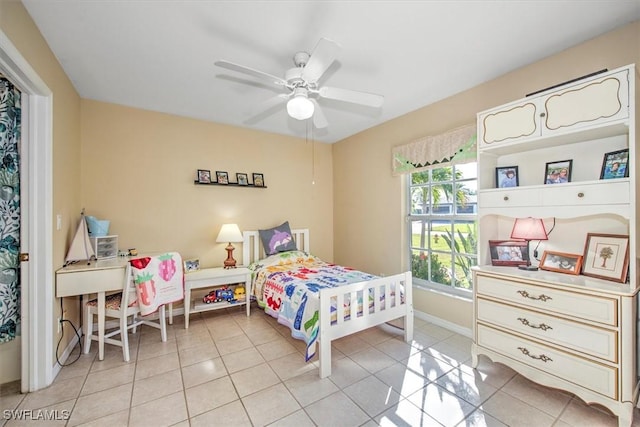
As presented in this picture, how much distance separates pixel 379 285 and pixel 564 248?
1521 millimetres

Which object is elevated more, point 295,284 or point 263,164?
point 263,164

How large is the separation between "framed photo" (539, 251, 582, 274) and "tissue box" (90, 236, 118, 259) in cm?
402

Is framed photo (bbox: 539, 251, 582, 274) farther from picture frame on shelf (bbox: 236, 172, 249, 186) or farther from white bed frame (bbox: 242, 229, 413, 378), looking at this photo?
picture frame on shelf (bbox: 236, 172, 249, 186)

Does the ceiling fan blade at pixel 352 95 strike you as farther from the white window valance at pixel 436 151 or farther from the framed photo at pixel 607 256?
the framed photo at pixel 607 256

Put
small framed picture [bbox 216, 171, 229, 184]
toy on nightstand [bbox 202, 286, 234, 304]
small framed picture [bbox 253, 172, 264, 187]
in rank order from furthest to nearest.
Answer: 1. small framed picture [bbox 253, 172, 264, 187]
2. small framed picture [bbox 216, 171, 229, 184]
3. toy on nightstand [bbox 202, 286, 234, 304]

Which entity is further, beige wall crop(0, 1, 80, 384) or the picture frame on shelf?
the picture frame on shelf

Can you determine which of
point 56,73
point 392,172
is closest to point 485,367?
point 392,172

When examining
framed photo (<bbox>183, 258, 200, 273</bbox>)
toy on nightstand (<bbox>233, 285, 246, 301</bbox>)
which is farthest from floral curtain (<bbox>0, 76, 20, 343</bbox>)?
toy on nightstand (<bbox>233, 285, 246, 301</bbox>)

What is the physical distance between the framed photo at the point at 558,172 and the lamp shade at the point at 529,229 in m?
0.33

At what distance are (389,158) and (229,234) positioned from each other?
2.41 meters

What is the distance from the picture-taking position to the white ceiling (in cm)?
174

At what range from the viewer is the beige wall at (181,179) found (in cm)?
315

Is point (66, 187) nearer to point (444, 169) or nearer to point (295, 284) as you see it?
point (295, 284)

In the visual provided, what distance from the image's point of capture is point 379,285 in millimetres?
2635
